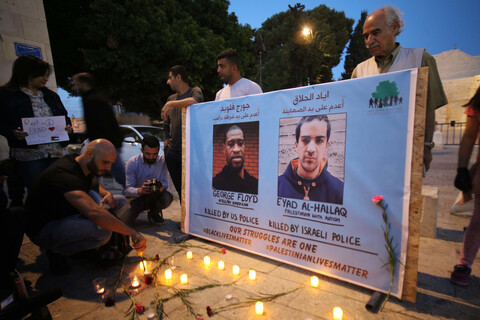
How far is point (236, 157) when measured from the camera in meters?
3.08

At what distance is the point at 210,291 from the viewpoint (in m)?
2.39

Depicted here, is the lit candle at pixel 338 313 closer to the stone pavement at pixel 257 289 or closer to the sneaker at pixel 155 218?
the stone pavement at pixel 257 289

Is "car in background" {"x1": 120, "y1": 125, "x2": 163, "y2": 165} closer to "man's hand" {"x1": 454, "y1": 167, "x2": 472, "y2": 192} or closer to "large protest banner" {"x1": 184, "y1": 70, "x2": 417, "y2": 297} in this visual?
"large protest banner" {"x1": 184, "y1": 70, "x2": 417, "y2": 297}

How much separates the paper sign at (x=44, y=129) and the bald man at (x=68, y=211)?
0.95 meters

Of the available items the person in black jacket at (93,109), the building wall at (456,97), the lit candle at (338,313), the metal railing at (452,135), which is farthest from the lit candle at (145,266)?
the building wall at (456,97)

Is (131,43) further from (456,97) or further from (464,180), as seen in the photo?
(456,97)

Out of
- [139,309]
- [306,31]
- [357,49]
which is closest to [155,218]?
[139,309]

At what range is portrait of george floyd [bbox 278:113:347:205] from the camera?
2.33 m

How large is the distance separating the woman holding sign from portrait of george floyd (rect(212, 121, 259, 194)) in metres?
2.31

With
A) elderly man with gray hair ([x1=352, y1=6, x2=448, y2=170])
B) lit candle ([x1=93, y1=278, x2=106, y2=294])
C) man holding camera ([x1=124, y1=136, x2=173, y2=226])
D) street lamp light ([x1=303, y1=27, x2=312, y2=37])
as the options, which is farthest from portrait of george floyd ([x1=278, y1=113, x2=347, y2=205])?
street lamp light ([x1=303, y1=27, x2=312, y2=37])

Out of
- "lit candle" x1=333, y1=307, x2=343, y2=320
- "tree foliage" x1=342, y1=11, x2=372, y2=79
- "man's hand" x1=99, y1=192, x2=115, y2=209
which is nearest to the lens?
"lit candle" x1=333, y1=307, x2=343, y2=320

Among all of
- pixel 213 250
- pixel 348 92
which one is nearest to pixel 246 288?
pixel 213 250

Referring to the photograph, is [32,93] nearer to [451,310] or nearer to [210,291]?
[210,291]

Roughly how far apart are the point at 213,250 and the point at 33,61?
3.30 m
